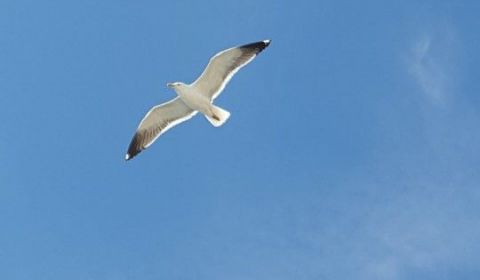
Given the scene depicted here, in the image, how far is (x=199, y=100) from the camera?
33031 millimetres

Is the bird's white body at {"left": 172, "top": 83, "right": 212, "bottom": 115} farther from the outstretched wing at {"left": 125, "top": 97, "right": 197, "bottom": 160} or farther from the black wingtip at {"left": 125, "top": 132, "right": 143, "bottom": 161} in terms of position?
the black wingtip at {"left": 125, "top": 132, "right": 143, "bottom": 161}

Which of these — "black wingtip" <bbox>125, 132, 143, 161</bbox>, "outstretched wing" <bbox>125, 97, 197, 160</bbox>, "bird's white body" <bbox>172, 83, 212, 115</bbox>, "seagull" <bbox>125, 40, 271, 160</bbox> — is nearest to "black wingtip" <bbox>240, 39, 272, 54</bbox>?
"seagull" <bbox>125, 40, 271, 160</bbox>

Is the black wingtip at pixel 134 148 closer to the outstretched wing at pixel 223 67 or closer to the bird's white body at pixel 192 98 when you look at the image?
the bird's white body at pixel 192 98

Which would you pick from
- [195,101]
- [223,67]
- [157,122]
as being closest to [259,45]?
[223,67]

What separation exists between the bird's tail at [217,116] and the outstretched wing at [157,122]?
49.4 inches

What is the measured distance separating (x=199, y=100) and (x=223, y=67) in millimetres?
1144

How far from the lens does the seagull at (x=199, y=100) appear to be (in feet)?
106

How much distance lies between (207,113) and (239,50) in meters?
1.98

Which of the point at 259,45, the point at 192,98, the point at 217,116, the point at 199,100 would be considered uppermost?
the point at 259,45

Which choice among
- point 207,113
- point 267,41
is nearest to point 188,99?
point 207,113

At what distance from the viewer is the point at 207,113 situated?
33.1m

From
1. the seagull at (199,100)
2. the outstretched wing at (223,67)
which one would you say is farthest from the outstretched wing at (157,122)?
the outstretched wing at (223,67)

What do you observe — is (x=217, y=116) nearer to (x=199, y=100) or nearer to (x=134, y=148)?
(x=199, y=100)

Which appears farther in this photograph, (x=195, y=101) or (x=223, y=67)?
(x=195, y=101)
